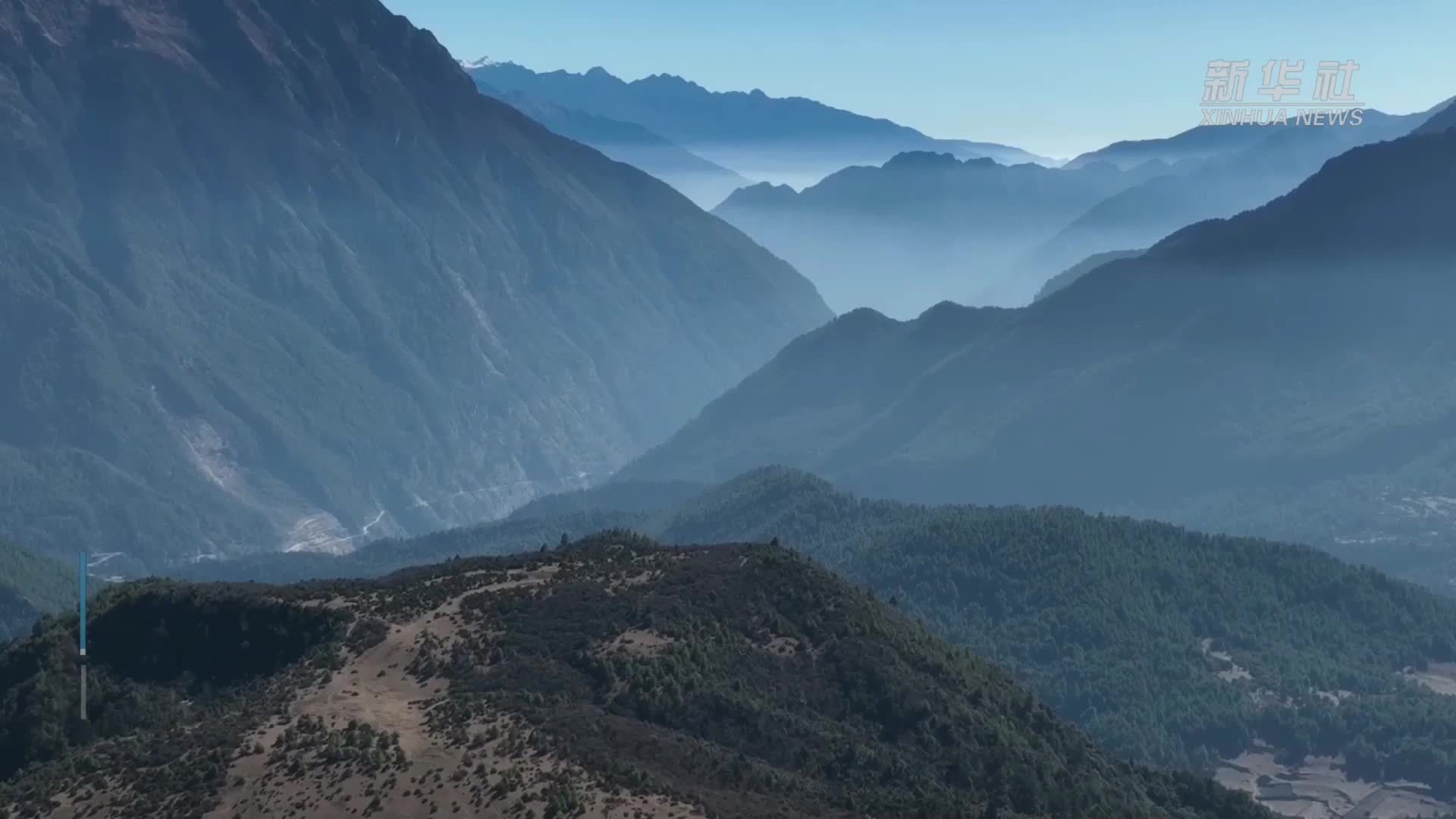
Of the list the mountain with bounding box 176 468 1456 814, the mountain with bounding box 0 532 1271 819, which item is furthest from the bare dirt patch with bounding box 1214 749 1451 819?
the mountain with bounding box 0 532 1271 819

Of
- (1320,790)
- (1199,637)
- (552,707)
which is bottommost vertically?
(1320,790)

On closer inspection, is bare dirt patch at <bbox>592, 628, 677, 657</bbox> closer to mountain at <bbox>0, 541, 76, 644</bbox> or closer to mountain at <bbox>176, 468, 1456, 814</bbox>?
mountain at <bbox>176, 468, 1456, 814</bbox>

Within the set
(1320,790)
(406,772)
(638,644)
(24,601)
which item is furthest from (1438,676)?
(24,601)

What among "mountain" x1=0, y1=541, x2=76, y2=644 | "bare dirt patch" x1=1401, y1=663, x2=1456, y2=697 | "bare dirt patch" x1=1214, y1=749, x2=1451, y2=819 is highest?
"bare dirt patch" x1=1401, y1=663, x2=1456, y2=697

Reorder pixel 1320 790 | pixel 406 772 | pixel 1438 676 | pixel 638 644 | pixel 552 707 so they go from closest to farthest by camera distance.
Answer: pixel 406 772
pixel 552 707
pixel 638 644
pixel 1320 790
pixel 1438 676

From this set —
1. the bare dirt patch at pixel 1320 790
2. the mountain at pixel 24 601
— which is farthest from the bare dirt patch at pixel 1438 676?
the mountain at pixel 24 601

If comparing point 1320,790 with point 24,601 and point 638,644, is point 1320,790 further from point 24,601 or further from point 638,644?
point 24,601

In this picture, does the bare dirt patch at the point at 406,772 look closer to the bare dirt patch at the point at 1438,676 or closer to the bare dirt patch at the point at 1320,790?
the bare dirt patch at the point at 1320,790
